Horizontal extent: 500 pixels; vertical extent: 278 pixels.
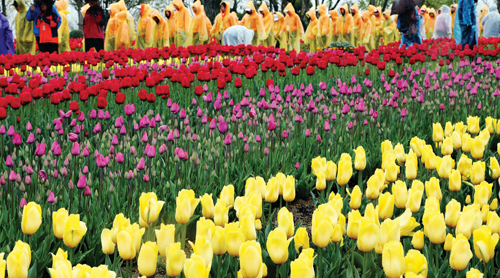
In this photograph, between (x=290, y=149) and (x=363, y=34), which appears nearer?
(x=290, y=149)

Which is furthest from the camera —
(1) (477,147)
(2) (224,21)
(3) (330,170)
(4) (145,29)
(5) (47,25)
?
(2) (224,21)

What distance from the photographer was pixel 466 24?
39.8ft

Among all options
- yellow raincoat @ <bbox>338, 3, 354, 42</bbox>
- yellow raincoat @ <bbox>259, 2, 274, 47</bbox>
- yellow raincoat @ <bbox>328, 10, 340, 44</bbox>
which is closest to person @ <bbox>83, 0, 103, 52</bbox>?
yellow raincoat @ <bbox>259, 2, 274, 47</bbox>

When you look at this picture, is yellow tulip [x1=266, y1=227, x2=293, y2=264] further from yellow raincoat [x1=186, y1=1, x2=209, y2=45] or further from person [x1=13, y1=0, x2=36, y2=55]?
yellow raincoat [x1=186, y1=1, x2=209, y2=45]

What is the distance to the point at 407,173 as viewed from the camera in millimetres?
2469

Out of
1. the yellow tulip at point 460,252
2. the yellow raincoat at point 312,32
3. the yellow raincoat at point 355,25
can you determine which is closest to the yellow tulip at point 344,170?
the yellow tulip at point 460,252

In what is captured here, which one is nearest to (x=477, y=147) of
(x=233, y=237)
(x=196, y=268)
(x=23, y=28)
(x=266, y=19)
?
(x=233, y=237)

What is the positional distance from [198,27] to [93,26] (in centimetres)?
462

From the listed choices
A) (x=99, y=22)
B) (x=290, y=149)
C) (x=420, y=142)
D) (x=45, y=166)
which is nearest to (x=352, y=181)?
(x=290, y=149)

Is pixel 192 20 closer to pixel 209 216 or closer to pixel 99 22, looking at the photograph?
pixel 99 22

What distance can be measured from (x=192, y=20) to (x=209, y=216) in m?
18.3

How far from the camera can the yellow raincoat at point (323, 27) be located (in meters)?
20.9

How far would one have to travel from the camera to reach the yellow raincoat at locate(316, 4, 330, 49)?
2086 centimetres

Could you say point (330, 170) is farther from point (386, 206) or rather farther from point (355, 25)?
point (355, 25)
